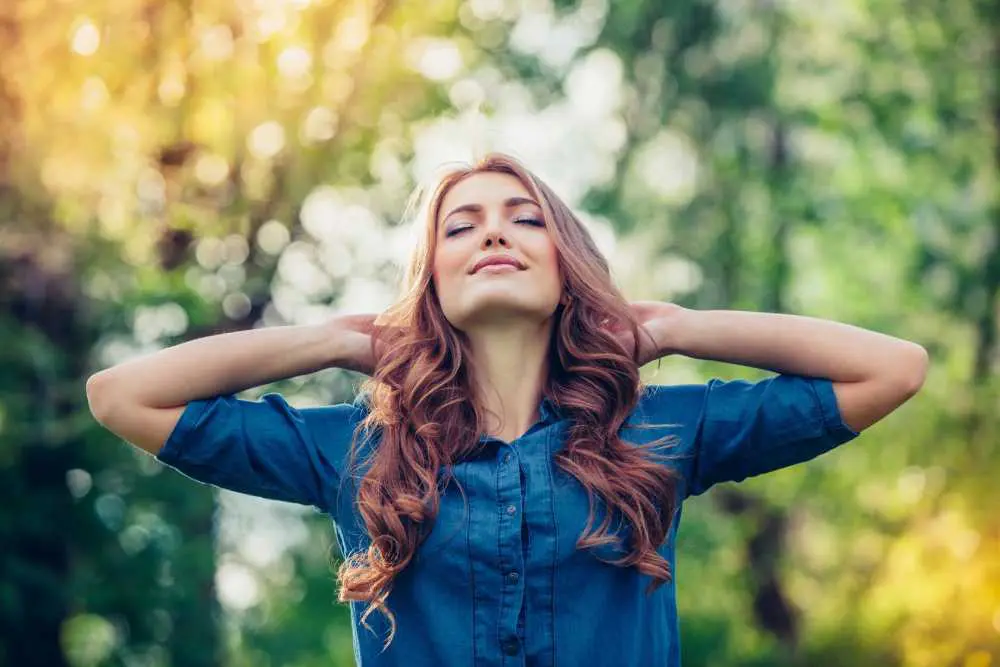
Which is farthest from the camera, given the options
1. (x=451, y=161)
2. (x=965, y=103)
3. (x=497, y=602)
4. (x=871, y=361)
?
Result: (x=965, y=103)

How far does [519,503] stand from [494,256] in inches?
22.7

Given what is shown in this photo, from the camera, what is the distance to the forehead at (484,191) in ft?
9.25

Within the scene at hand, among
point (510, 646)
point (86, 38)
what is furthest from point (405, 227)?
Result: point (510, 646)

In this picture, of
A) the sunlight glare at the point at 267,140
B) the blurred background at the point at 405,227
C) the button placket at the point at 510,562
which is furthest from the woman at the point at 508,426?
the sunlight glare at the point at 267,140

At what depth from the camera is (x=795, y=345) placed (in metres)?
2.65

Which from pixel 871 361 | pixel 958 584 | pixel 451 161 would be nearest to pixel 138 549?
pixel 958 584

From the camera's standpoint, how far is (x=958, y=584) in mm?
10023

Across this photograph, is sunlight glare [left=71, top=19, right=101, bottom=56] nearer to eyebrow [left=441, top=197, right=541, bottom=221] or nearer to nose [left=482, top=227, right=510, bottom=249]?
eyebrow [left=441, top=197, right=541, bottom=221]

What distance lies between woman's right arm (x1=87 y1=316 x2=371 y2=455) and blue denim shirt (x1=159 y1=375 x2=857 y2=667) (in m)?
0.04

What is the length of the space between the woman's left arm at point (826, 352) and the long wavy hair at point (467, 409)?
164 mm

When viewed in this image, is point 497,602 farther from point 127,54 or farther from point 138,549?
point 138,549

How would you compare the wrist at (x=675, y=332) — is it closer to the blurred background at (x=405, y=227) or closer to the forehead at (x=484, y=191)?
the forehead at (x=484, y=191)

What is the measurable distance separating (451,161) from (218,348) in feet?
2.56

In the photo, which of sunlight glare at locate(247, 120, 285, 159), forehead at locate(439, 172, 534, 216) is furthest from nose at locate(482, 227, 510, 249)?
sunlight glare at locate(247, 120, 285, 159)
